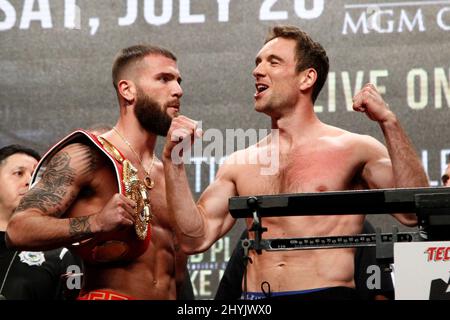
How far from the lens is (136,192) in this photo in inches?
117

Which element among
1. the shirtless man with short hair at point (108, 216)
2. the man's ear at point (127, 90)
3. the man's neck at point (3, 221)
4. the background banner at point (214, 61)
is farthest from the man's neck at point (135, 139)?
the background banner at point (214, 61)

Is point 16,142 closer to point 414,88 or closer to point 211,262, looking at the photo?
point 211,262

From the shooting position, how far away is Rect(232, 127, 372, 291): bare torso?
115 inches

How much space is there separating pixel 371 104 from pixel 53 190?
1.05 m

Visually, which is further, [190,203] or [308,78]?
[308,78]

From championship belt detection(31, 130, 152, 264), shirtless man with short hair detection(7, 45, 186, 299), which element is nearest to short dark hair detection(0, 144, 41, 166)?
shirtless man with short hair detection(7, 45, 186, 299)

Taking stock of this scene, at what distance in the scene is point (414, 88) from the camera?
4367 mm

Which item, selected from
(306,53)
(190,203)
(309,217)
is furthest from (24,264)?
(306,53)

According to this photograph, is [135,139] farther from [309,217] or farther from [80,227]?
[309,217]

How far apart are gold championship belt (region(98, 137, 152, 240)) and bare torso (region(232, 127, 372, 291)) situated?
350 mm
